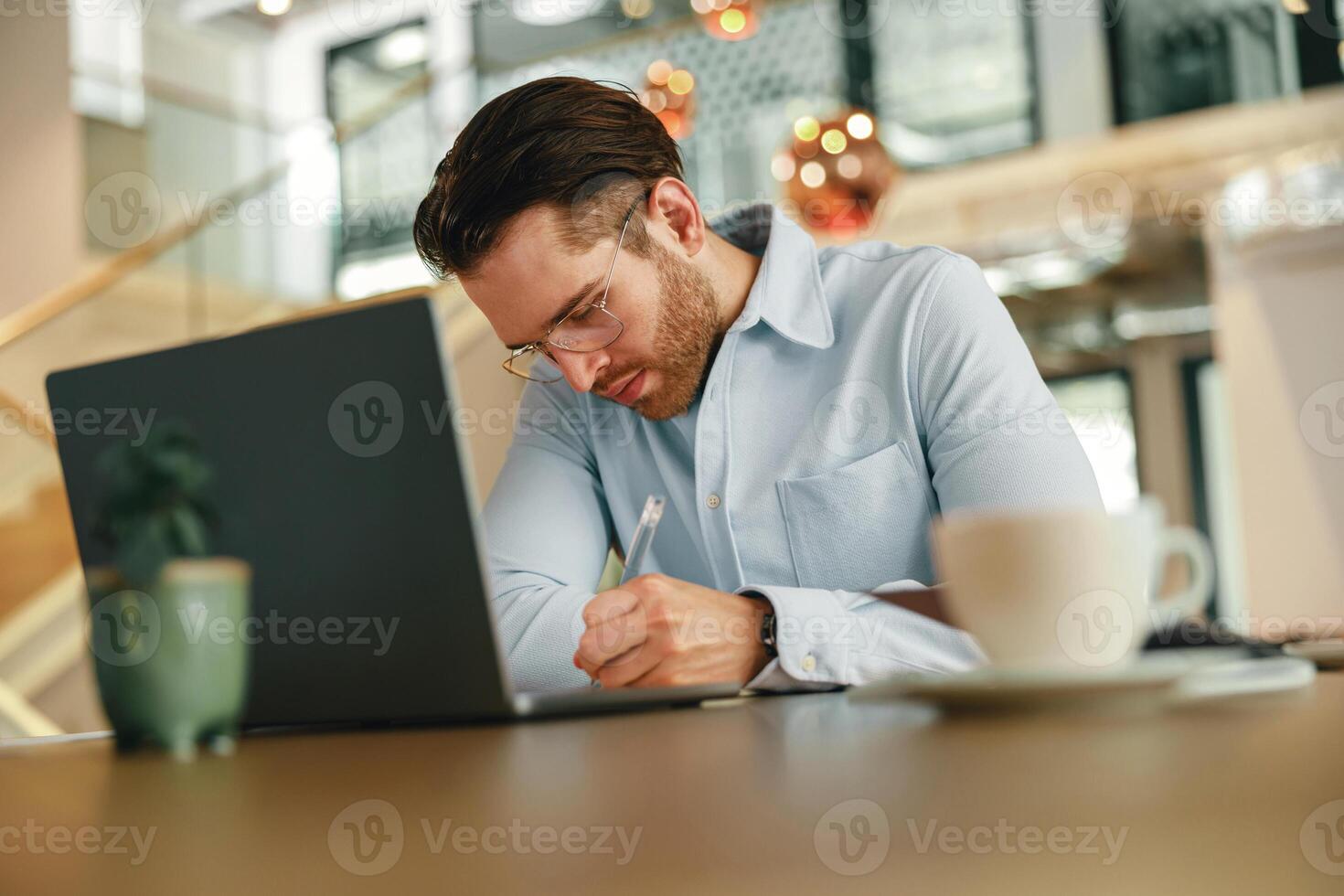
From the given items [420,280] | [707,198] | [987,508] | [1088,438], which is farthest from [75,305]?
[1088,438]

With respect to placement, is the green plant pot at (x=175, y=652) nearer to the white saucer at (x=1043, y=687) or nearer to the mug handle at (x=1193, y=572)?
the white saucer at (x=1043, y=687)

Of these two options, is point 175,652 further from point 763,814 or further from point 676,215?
point 676,215

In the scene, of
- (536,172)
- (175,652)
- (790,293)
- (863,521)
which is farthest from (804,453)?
(175,652)

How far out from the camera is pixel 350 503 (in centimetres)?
71

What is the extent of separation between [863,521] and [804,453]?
105 mm

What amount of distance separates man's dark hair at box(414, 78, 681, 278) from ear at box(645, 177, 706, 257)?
0.10 ft

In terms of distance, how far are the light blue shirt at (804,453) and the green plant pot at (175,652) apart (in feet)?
1.64

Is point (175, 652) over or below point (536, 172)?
below

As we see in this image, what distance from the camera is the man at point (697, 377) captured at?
1363 mm

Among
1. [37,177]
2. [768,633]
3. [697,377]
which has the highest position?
[37,177]

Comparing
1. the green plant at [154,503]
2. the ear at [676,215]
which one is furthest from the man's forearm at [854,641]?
the ear at [676,215]

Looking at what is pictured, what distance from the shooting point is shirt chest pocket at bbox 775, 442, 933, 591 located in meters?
1.39

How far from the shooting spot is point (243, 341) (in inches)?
29.2

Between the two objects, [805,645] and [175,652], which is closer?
[175,652]
